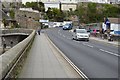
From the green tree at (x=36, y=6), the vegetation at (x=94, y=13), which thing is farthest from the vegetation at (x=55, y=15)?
the vegetation at (x=94, y=13)

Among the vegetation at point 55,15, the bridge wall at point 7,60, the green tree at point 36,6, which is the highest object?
the green tree at point 36,6

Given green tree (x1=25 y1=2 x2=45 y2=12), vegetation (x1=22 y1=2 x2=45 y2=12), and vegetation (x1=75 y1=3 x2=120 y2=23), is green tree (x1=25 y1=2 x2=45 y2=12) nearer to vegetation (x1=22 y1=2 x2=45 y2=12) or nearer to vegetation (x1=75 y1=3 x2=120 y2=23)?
vegetation (x1=22 y1=2 x2=45 y2=12)

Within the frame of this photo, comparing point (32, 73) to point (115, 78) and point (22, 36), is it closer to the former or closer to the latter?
point (115, 78)

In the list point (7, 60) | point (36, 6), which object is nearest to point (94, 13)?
point (36, 6)

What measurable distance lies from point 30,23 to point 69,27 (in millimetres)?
17377

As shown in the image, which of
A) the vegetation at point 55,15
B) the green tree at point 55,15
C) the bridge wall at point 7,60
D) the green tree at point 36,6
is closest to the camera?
the bridge wall at point 7,60

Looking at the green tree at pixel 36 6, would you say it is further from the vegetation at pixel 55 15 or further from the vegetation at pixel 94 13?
the vegetation at pixel 94 13

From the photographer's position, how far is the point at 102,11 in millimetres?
125375

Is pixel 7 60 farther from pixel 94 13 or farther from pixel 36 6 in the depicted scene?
pixel 36 6

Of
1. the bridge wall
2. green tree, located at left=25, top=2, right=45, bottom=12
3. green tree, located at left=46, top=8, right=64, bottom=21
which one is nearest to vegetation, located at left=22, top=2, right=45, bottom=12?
green tree, located at left=25, top=2, right=45, bottom=12

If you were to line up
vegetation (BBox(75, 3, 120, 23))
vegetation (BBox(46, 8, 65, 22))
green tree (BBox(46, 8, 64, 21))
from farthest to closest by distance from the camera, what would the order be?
green tree (BBox(46, 8, 64, 21)), vegetation (BBox(46, 8, 65, 22)), vegetation (BBox(75, 3, 120, 23))

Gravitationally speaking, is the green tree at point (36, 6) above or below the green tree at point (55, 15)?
above

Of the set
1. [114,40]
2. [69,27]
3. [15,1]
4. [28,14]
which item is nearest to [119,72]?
[114,40]

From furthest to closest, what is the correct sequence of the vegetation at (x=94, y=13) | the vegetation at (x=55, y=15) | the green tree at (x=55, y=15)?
the green tree at (x=55, y=15) → the vegetation at (x=55, y=15) → the vegetation at (x=94, y=13)
